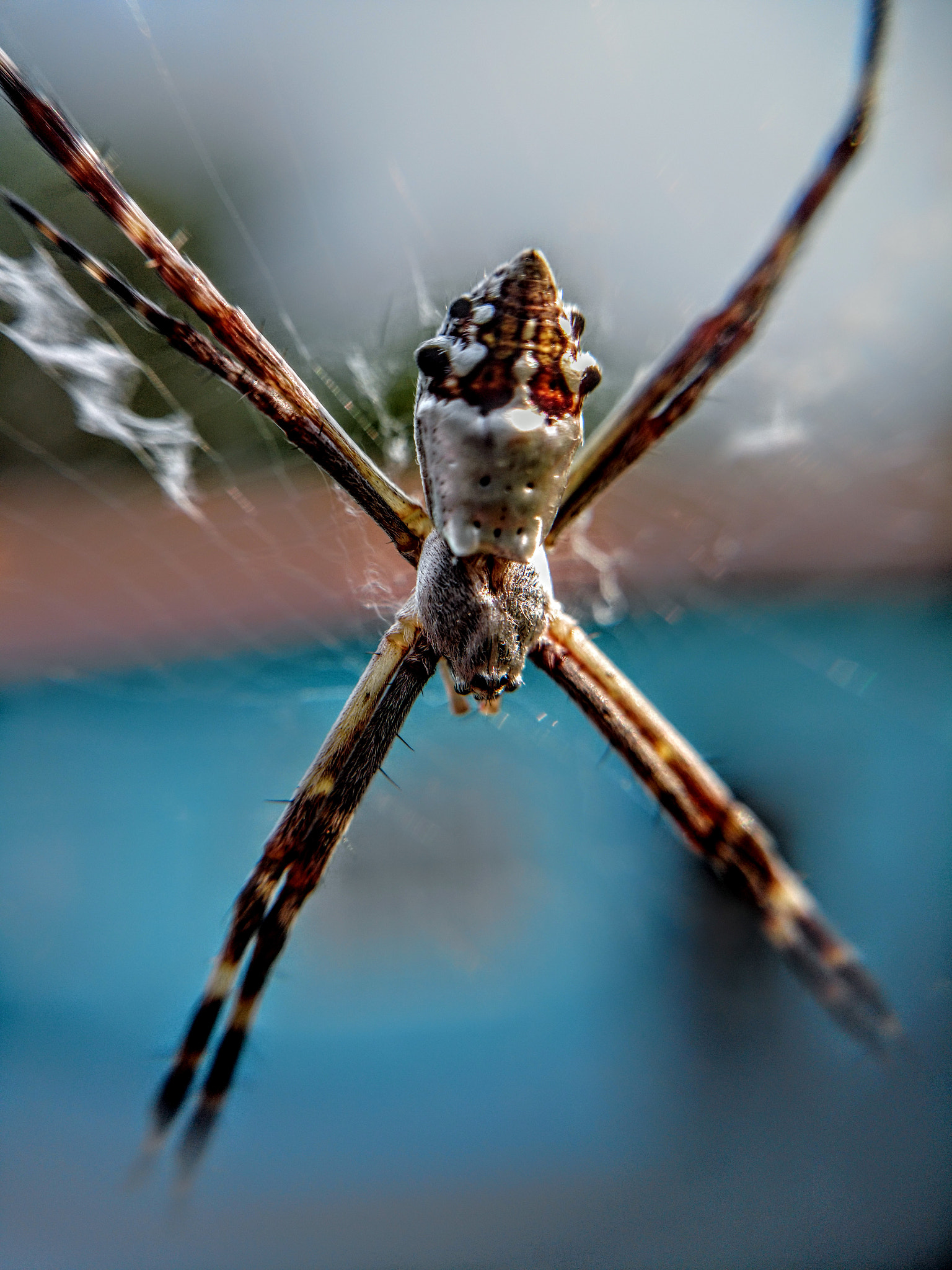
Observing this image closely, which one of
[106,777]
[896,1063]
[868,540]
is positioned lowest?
[106,777]

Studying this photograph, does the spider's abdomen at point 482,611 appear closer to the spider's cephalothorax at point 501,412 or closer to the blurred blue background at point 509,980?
the spider's cephalothorax at point 501,412

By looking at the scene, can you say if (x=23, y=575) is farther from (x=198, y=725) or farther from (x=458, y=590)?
(x=458, y=590)

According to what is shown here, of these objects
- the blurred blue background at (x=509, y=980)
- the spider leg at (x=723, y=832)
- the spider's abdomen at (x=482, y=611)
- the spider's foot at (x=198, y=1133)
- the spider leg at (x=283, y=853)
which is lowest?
the blurred blue background at (x=509, y=980)

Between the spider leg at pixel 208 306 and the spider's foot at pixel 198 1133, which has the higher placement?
the spider leg at pixel 208 306

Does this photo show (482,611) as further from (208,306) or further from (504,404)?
(208,306)

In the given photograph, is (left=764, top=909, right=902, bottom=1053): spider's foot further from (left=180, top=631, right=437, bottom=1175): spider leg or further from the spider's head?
the spider's head

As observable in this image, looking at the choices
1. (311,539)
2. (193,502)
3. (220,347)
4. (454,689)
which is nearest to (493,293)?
(220,347)

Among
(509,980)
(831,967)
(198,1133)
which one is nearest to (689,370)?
(831,967)

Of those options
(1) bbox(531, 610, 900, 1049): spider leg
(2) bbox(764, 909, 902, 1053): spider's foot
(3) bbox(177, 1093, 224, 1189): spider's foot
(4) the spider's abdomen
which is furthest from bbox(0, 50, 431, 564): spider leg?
(2) bbox(764, 909, 902, 1053): spider's foot

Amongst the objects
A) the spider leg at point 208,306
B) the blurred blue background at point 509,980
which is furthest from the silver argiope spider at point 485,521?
the blurred blue background at point 509,980
